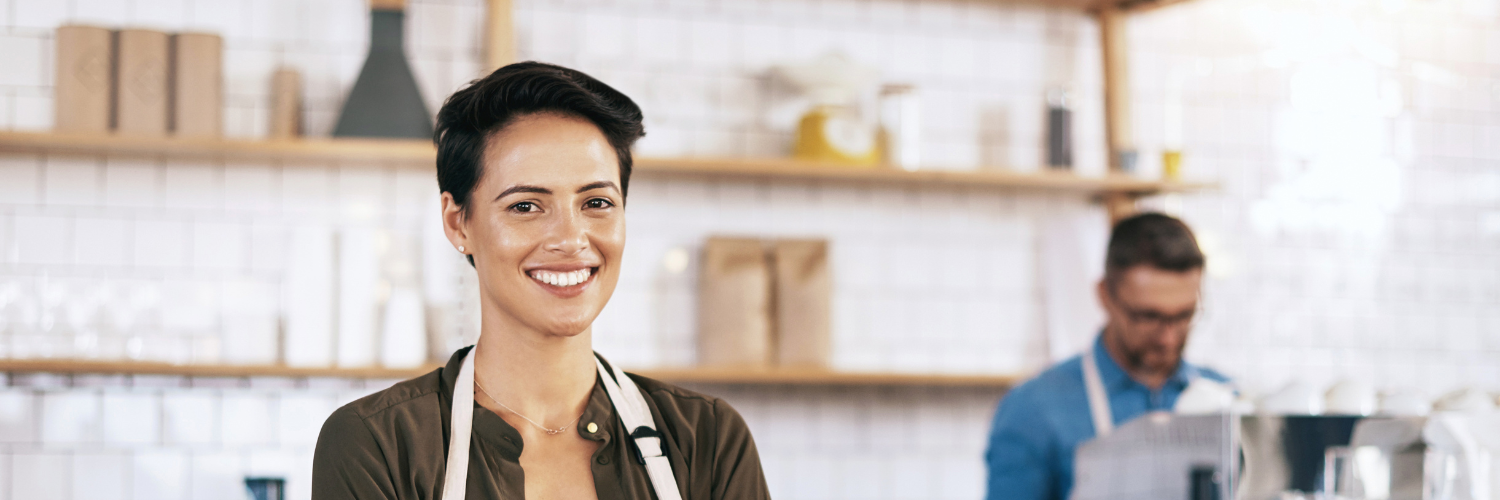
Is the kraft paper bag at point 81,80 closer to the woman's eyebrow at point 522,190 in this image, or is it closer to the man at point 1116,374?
the woman's eyebrow at point 522,190

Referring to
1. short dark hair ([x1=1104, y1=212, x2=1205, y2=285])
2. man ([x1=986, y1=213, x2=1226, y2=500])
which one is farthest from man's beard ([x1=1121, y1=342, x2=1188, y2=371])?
short dark hair ([x1=1104, y1=212, x2=1205, y2=285])

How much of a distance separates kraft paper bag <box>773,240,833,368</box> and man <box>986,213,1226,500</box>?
0.63 meters

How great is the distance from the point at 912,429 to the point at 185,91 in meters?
2.10

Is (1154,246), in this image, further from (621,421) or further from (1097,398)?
(621,421)

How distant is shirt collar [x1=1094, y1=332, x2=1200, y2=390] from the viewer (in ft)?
9.77

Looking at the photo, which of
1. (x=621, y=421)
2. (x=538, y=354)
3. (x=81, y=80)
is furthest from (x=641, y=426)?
(x=81, y=80)

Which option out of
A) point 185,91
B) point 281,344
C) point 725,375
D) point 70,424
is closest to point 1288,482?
point 725,375

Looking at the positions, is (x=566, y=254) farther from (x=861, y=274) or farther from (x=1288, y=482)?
(x=861, y=274)

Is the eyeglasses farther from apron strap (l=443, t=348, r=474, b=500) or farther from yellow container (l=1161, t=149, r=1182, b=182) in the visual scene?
apron strap (l=443, t=348, r=474, b=500)

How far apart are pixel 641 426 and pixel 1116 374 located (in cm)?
175

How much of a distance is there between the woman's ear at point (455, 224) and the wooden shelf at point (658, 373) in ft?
5.27

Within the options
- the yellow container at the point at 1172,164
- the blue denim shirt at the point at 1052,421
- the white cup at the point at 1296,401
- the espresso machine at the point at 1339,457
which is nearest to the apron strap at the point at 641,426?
the espresso machine at the point at 1339,457

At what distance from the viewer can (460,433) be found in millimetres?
1461

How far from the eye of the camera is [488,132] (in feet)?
4.89
